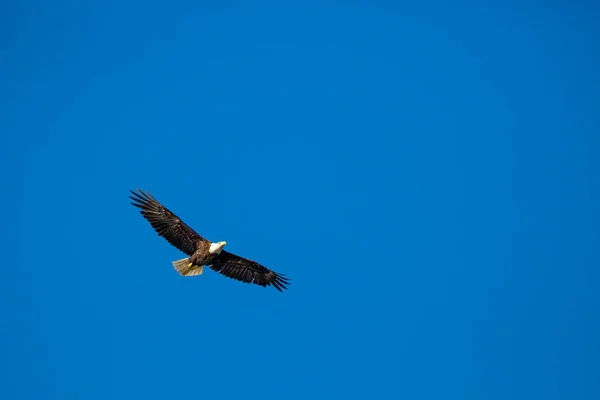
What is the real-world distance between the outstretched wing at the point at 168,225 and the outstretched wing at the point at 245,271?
1151 mm

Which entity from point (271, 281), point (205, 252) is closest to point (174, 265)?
point (205, 252)

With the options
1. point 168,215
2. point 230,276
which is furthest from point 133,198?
point 230,276

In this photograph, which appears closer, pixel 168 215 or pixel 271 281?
pixel 168 215

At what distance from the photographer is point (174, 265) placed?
28.1 meters

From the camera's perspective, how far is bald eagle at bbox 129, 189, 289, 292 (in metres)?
27.5

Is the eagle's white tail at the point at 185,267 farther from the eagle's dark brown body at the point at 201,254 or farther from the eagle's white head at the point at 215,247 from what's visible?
the eagle's white head at the point at 215,247

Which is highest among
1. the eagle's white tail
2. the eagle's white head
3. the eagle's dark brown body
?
the eagle's white head

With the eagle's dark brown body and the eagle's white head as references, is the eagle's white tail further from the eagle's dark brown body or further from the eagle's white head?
the eagle's white head

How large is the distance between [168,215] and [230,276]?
9.65 ft

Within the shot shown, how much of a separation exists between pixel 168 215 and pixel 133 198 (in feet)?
3.51

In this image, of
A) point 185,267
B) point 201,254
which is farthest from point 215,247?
point 185,267

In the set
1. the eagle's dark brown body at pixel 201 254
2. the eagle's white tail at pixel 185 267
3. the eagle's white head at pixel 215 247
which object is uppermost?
the eagle's white head at pixel 215 247

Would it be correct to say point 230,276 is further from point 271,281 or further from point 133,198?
point 133,198

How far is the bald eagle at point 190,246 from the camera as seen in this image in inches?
1083
